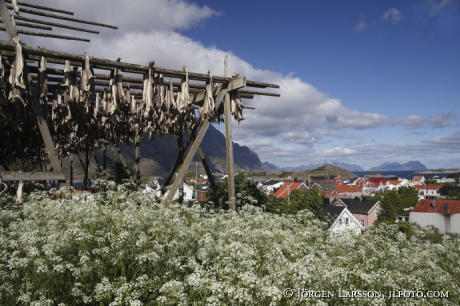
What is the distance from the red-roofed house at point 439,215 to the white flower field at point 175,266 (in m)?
46.6

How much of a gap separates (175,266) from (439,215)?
53.1 metres

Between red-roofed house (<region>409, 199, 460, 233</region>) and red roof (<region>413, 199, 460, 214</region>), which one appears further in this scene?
→ red roof (<region>413, 199, 460, 214</region>)

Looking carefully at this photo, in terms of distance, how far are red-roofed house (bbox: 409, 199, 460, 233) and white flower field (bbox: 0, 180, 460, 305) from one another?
46.6 m

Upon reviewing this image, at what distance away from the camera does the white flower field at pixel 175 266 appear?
136 inches

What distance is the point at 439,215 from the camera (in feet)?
155

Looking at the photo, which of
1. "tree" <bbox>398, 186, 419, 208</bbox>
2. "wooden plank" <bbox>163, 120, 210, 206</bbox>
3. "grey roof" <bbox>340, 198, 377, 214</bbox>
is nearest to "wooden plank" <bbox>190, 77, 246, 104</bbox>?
"wooden plank" <bbox>163, 120, 210, 206</bbox>

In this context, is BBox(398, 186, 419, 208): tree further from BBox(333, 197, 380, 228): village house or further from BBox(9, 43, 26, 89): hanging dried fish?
BBox(9, 43, 26, 89): hanging dried fish

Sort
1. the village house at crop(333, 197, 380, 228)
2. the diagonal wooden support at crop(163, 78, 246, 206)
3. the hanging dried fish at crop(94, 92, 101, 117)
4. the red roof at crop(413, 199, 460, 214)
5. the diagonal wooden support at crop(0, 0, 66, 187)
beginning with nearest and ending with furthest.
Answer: the diagonal wooden support at crop(0, 0, 66, 187)
the diagonal wooden support at crop(163, 78, 246, 206)
the hanging dried fish at crop(94, 92, 101, 117)
the red roof at crop(413, 199, 460, 214)
the village house at crop(333, 197, 380, 228)

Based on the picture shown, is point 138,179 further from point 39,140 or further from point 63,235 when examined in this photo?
point 63,235

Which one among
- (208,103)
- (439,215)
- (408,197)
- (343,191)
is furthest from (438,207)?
(343,191)

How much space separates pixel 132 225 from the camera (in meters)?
4.45

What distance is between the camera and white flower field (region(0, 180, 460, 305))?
136 inches

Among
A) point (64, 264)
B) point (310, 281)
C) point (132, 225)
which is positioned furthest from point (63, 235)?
point (310, 281)

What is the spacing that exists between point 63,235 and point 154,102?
4.05m
